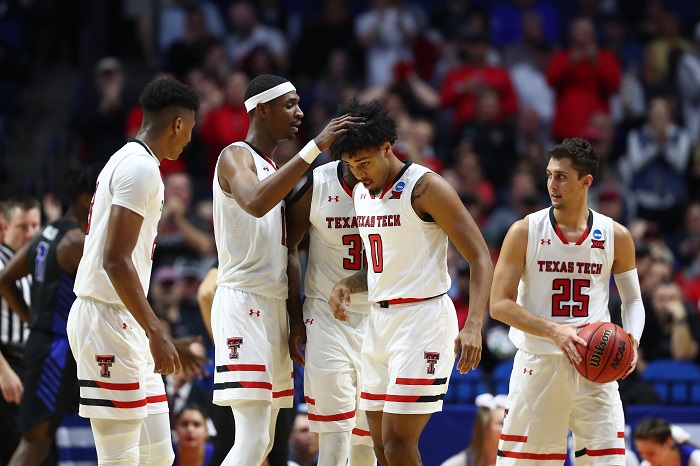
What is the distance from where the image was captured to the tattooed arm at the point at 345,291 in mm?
6789

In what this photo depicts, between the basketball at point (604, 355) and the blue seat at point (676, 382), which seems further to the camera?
the blue seat at point (676, 382)

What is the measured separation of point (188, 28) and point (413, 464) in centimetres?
1060

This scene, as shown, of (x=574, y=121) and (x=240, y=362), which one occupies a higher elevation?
(x=574, y=121)

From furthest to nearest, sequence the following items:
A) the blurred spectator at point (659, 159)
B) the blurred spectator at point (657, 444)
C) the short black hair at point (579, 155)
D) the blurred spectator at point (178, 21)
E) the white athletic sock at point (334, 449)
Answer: the blurred spectator at point (178, 21), the blurred spectator at point (659, 159), the blurred spectator at point (657, 444), the short black hair at point (579, 155), the white athletic sock at point (334, 449)

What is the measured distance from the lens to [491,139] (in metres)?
14.4

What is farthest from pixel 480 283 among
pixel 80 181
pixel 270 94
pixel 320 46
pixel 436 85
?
pixel 320 46

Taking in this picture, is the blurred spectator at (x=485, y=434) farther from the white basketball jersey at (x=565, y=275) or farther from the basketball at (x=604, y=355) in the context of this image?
the basketball at (x=604, y=355)

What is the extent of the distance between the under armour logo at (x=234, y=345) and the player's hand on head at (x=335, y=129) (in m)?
1.26

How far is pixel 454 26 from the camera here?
16.3 m

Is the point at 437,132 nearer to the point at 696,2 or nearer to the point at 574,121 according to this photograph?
the point at 574,121

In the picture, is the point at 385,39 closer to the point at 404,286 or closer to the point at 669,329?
the point at 669,329

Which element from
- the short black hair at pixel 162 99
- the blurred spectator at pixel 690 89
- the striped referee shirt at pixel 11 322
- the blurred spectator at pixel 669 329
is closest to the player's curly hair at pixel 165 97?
the short black hair at pixel 162 99

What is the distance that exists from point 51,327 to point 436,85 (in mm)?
8770

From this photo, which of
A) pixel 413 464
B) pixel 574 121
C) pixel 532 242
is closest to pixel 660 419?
pixel 532 242
